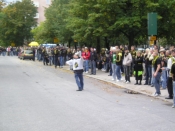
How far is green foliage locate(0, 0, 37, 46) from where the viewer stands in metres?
83.8

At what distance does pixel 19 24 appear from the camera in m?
83.3

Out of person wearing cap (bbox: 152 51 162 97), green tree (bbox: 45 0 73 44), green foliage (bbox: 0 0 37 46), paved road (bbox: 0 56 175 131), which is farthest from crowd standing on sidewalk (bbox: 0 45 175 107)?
green foliage (bbox: 0 0 37 46)

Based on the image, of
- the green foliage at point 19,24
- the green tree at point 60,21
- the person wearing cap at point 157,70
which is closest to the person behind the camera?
the person wearing cap at point 157,70

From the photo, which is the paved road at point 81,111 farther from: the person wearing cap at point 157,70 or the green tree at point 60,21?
the green tree at point 60,21

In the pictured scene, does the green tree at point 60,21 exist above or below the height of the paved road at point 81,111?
above

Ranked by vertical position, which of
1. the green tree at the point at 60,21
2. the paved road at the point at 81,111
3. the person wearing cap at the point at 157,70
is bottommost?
the paved road at the point at 81,111

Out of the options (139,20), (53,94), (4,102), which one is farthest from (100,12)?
(4,102)

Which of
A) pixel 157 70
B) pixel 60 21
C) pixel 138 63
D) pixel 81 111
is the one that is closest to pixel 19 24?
pixel 60 21

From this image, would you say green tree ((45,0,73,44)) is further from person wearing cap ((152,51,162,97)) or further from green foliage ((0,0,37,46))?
green foliage ((0,0,37,46))

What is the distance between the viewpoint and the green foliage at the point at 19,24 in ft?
275

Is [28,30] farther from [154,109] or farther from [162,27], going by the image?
[154,109]

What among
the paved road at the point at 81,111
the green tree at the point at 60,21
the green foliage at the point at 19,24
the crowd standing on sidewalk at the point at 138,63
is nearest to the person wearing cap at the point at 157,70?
the crowd standing on sidewalk at the point at 138,63

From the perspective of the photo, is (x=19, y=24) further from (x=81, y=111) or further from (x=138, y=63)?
(x=81, y=111)

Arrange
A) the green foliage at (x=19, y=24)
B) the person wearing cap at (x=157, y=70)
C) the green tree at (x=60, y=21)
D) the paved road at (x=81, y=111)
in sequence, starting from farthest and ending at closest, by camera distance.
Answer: the green foliage at (x=19, y=24) < the green tree at (x=60, y=21) < the person wearing cap at (x=157, y=70) < the paved road at (x=81, y=111)
